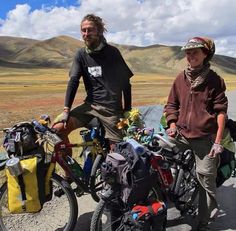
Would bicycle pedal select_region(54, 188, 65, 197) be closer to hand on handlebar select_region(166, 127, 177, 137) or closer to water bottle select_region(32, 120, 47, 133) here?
water bottle select_region(32, 120, 47, 133)

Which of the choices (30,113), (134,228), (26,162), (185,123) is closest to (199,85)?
(185,123)

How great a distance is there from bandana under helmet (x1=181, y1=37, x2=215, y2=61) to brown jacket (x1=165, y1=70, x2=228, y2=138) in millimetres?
216

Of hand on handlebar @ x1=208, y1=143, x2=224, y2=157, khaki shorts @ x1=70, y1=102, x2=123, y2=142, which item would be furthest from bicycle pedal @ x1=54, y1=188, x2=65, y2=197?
hand on handlebar @ x1=208, y1=143, x2=224, y2=157

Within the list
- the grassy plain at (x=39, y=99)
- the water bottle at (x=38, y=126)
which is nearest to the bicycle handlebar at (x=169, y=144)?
the water bottle at (x=38, y=126)

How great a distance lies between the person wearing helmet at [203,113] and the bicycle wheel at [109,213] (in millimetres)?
680

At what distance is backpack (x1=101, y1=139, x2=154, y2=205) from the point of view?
3.75 meters

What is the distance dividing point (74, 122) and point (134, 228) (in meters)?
1.83

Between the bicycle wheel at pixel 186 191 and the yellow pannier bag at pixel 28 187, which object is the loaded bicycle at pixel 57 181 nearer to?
the yellow pannier bag at pixel 28 187

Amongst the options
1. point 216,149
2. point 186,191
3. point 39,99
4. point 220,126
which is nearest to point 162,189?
point 186,191

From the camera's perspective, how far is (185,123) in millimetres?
4586

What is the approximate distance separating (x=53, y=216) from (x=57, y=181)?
0.81 m

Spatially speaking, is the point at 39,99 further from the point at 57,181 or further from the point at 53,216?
the point at 57,181

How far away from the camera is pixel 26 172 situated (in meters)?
4.08

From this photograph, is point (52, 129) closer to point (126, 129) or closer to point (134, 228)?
point (126, 129)
